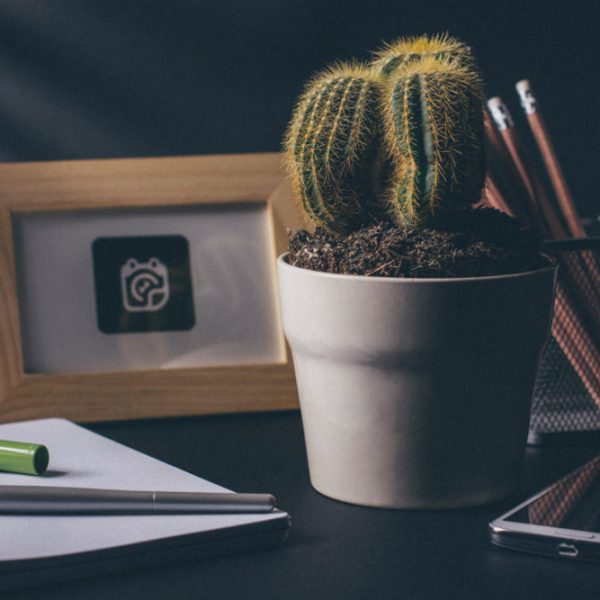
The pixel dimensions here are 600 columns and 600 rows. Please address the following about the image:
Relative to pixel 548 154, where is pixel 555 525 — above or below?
below

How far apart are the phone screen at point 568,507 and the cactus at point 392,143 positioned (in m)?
0.20

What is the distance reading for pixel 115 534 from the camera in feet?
1.72

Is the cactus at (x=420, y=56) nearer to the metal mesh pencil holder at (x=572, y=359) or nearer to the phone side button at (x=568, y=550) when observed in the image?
the metal mesh pencil holder at (x=572, y=359)

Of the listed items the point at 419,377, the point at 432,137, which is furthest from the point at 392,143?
the point at 419,377

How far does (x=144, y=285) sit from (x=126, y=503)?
32cm

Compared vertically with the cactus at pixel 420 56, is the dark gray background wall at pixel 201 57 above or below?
above

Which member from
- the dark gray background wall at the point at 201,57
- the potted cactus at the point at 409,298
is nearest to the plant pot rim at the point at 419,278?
the potted cactus at the point at 409,298

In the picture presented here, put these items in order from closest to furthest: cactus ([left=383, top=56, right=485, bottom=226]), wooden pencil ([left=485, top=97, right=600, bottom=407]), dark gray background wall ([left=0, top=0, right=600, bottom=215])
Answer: cactus ([left=383, top=56, right=485, bottom=226]) < wooden pencil ([left=485, top=97, right=600, bottom=407]) < dark gray background wall ([left=0, top=0, right=600, bottom=215])

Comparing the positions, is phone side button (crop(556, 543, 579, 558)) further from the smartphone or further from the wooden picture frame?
the wooden picture frame

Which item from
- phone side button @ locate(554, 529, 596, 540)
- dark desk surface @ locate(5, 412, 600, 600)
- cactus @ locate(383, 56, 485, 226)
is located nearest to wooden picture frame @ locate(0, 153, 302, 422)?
dark desk surface @ locate(5, 412, 600, 600)

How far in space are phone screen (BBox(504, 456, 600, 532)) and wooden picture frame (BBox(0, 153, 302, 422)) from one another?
0.29 meters

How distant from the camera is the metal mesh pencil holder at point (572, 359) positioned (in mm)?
744

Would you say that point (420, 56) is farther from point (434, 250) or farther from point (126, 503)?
point (126, 503)

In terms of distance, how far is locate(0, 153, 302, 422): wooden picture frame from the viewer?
0.81m
